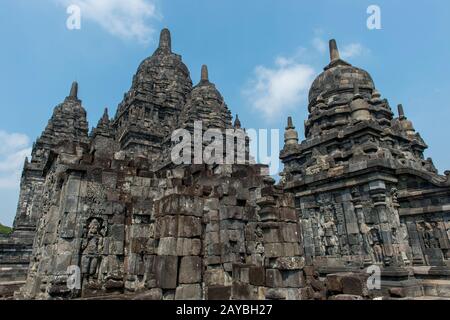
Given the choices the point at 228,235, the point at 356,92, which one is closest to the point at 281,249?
the point at 228,235

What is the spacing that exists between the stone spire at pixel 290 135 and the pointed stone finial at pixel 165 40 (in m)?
30.0

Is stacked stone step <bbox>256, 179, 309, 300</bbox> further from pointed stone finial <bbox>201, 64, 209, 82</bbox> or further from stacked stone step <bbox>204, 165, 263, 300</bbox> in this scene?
pointed stone finial <bbox>201, 64, 209, 82</bbox>

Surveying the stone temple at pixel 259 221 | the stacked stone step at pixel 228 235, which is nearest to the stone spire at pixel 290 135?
the stone temple at pixel 259 221

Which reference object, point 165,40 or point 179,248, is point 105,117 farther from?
point 179,248

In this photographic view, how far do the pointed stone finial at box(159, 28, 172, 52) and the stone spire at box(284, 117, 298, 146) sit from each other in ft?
98.5

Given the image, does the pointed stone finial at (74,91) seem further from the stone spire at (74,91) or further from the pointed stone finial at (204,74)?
the pointed stone finial at (204,74)

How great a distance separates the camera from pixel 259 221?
9172mm

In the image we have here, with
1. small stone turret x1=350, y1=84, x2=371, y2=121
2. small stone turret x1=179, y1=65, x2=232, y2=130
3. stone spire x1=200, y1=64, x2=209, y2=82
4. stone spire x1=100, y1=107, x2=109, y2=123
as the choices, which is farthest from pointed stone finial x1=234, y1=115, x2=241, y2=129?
small stone turret x1=350, y1=84, x2=371, y2=121

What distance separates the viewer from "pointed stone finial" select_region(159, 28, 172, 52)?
4008cm

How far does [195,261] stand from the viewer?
Result: 19.5 feet

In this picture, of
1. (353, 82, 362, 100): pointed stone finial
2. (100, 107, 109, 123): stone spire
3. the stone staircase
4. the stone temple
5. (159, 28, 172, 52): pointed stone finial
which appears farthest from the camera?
(159, 28, 172, 52): pointed stone finial

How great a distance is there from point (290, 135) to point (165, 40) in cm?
3241

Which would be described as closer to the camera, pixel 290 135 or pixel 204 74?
pixel 290 135
